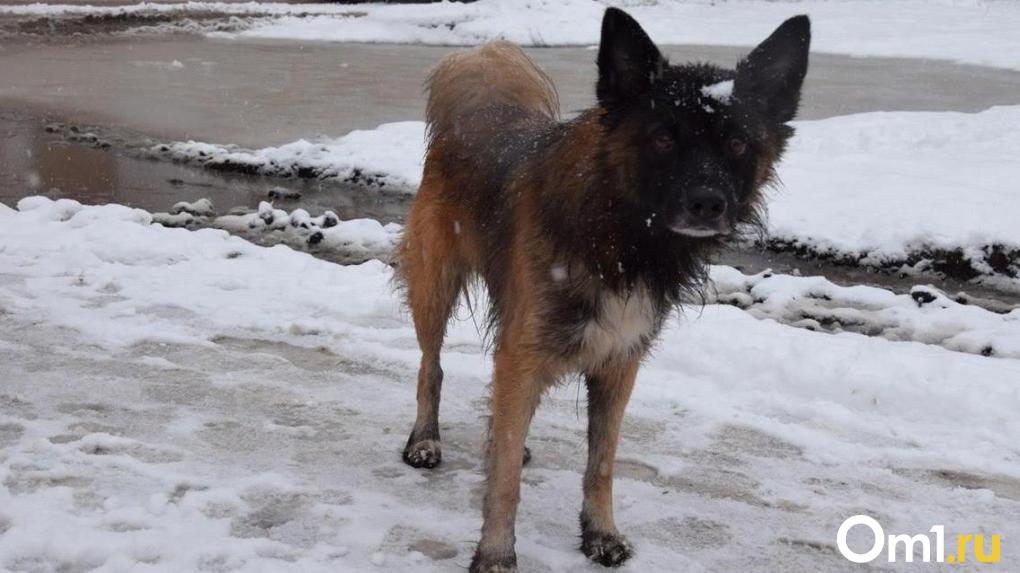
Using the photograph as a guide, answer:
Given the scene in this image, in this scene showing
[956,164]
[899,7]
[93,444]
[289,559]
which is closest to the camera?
[289,559]

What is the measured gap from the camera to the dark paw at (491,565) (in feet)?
12.4

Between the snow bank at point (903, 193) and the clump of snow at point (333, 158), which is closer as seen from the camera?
the snow bank at point (903, 193)

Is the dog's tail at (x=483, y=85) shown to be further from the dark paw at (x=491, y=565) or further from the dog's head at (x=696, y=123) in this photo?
the dark paw at (x=491, y=565)

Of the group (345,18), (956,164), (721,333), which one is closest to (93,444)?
(721,333)

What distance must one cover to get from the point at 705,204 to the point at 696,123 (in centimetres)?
30

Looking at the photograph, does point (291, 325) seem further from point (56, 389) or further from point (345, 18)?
point (345, 18)

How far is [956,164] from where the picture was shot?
36.8ft

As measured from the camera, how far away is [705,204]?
3.26 meters

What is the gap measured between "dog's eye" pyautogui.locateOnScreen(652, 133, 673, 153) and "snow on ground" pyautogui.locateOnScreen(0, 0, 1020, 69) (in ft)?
69.6

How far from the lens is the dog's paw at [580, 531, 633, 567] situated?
12.9ft

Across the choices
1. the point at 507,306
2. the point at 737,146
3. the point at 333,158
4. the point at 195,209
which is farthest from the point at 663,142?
the point at 333,158

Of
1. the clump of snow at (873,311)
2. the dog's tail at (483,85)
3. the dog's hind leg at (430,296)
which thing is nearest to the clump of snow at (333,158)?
the clump of snow at (873,311)

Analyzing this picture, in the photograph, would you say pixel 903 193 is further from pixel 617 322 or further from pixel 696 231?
pixel 696 231

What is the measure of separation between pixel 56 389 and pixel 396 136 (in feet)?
26.1
